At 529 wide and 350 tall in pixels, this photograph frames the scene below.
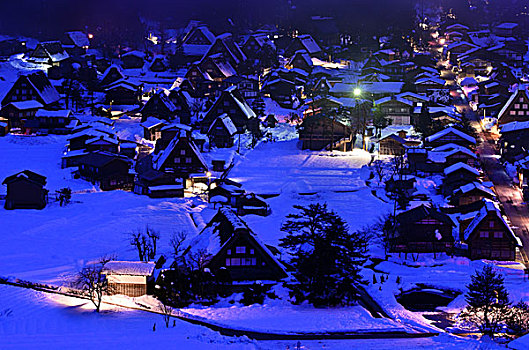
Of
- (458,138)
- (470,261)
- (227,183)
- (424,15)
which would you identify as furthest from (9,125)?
(424,15)

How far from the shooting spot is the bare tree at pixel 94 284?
24734 millimetres

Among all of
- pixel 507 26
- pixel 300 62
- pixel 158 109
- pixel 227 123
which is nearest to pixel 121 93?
pixel 158 109

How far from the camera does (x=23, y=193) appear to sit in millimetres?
37250

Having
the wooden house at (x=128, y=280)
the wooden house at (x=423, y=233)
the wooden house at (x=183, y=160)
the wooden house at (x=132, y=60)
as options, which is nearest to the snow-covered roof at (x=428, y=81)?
the wooden house at (x=132, y=60)

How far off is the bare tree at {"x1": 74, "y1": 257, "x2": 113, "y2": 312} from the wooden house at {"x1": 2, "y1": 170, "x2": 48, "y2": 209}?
11.0 meters

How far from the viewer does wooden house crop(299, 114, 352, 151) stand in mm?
50094

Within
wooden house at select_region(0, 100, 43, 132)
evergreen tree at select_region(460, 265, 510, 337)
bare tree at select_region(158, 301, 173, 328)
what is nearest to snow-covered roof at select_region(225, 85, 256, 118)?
wooden house at select_region(0, 100, 43, 132)

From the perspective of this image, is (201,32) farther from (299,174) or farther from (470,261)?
(470,261)

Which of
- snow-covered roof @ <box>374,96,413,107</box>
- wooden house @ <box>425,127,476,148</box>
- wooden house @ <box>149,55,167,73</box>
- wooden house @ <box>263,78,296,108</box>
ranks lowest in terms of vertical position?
wooden house @ <box>425,127,476,148</box>

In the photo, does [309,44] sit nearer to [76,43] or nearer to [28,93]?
[76,43]

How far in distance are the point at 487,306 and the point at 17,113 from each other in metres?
39.0

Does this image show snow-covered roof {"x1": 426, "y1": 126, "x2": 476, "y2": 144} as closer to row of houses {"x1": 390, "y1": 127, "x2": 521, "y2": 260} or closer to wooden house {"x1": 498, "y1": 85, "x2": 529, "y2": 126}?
wooden house {"x1": 498, "y1": 85, "x2": 529, "y2": 126}

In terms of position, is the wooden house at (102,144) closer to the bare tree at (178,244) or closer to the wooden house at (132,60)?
the bare tree at (178,244)

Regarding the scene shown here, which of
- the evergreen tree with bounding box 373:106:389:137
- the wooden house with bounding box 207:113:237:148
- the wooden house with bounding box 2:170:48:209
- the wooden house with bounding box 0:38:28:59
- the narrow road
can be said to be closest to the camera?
the narrow road
